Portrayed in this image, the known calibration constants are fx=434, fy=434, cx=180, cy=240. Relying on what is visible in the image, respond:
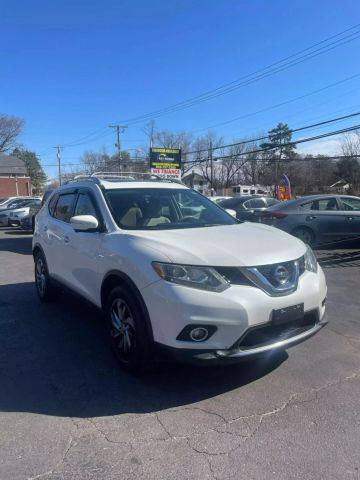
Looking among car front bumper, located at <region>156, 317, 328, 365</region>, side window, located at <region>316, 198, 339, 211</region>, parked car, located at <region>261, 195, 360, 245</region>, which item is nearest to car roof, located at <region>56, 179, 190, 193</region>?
car front bumper, located at <region>156, 317, 328, 365</region>

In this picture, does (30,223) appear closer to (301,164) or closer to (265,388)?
(265,388)

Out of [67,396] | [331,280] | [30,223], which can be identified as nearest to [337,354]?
[67,396]

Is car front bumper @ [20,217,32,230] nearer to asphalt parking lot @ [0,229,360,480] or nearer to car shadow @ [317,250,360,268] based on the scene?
car shadow @ [317,250,360,268]

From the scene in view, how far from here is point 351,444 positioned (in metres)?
2.89

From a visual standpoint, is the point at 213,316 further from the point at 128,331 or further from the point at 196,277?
the point at 128,331

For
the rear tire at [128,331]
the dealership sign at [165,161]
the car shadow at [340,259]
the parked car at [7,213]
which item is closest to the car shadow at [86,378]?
the rear tire at [128,331]

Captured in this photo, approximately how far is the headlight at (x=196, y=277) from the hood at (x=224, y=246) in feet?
0.17

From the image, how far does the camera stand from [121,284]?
3.90 meters

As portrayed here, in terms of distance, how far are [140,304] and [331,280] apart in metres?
5.16

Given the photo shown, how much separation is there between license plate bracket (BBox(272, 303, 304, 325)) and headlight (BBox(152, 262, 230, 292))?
46 cm

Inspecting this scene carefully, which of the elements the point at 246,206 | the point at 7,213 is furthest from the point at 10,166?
the point at 246,206

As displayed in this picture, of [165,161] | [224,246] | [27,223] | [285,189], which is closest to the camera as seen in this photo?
[224,246]

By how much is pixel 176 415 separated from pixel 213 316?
80 cm

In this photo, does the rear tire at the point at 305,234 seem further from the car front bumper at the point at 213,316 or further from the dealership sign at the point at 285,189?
the dealership sign at the point at 285,189
